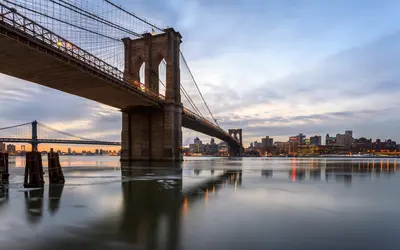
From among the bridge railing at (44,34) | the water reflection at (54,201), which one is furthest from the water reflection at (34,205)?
the bridge railing at (44,34)

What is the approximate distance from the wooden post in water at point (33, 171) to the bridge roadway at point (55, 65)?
12149mm

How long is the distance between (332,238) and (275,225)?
64.0 inches

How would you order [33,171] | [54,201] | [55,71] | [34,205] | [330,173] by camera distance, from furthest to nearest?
[55,71]
[330,173]
[33,171]
[54,201]
[34,205]

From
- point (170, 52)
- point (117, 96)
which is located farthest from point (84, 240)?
point (170, 52)

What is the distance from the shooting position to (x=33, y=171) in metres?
16.9

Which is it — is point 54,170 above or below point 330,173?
above

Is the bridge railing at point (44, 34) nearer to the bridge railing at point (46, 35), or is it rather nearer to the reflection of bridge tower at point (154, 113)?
the bridge railing at point (46, 35)

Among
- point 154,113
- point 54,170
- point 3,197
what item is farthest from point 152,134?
point 3,197

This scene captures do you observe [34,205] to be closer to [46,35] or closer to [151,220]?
[151,220]

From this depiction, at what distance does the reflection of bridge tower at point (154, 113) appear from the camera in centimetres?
5188

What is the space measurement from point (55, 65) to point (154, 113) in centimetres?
2446

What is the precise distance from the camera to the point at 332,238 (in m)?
6.91

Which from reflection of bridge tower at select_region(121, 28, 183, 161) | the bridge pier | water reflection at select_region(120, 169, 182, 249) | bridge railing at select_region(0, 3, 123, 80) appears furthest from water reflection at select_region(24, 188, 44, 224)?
reflection of bridge tower at select_region(121, 28, 183, 161)

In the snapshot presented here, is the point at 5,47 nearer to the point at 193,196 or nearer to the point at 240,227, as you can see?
the point at 193,196
